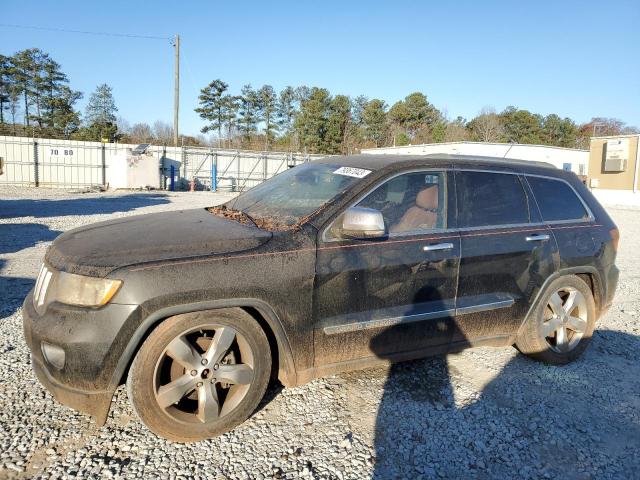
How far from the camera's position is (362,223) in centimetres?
296

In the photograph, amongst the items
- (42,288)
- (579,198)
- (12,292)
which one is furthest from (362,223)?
(12,292)

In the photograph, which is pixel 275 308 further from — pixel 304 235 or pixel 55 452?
pixel 55 452

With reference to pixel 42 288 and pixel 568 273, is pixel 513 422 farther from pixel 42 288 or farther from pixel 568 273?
pixel 42 288

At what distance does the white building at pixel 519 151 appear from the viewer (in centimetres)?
2933

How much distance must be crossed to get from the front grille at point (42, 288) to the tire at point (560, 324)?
360cm

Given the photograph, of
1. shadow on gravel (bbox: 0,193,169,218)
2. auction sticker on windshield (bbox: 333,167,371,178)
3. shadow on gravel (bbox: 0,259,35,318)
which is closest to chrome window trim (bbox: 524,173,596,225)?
auction sticker on windshield (bbox: 333,167,371,178)

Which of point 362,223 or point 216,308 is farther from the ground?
point 362,223

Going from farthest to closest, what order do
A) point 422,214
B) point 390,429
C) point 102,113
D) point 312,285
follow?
point 102,113
point 422,214
point 390,429
point 312,285

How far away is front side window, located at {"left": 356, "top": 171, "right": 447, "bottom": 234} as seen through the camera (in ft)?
11.0

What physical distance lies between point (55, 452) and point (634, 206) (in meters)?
30.2

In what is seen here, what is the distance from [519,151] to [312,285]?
31.2m

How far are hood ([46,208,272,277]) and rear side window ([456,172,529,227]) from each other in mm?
1672

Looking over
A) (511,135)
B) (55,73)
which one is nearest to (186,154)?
(55,73)

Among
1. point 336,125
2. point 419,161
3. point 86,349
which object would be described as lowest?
point 86,349
